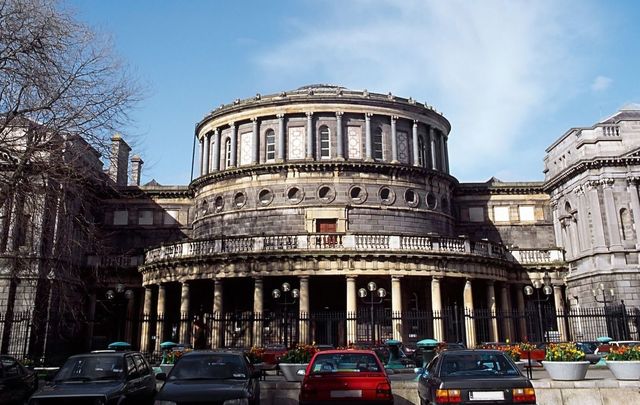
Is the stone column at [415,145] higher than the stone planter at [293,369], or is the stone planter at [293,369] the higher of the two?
the stone column at [415,145]

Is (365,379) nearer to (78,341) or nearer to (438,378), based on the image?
(438,378)

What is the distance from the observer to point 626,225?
37.7 meters

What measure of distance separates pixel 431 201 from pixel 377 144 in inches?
228

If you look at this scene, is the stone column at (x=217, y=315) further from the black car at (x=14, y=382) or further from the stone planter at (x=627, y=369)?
the stone planter at (x=627, y=369)

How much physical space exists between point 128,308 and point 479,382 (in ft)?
108

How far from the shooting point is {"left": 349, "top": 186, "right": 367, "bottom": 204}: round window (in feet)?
127

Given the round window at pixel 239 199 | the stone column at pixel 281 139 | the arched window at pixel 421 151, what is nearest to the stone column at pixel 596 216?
the arched window at pixel 421 151

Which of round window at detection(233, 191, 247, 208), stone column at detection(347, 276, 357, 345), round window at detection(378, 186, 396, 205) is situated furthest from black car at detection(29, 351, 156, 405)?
round window at detection(378, 186, 396, 205)

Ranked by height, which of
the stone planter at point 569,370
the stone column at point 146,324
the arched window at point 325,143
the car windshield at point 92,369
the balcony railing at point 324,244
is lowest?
the stone planter at point 569,370

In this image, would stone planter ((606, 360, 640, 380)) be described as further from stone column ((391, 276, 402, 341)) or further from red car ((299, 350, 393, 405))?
stone column ((391, 276, 402, 341))

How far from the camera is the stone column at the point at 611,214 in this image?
3709cm

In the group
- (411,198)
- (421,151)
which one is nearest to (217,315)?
(411,198)

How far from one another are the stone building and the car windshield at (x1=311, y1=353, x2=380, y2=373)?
1583 centimetres

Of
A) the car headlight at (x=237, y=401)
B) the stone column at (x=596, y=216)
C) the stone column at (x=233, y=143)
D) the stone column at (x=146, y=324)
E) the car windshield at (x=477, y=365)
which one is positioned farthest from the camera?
the stone column at (x=233, y=143)
